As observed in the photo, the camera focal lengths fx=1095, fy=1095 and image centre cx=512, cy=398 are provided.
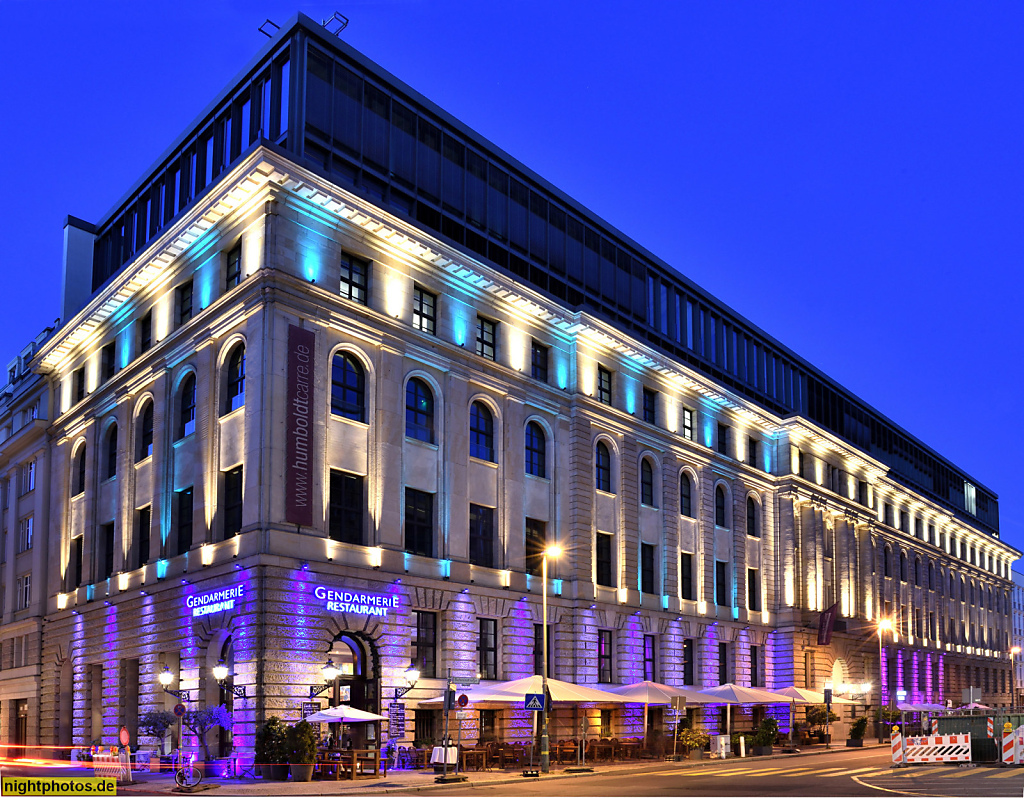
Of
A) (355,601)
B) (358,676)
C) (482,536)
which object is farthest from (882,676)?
(355,601)

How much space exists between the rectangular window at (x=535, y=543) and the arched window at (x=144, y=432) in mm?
17786

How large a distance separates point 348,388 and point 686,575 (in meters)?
27.6

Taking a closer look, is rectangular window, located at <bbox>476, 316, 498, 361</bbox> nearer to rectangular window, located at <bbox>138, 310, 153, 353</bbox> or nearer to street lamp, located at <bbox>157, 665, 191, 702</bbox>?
rectangular window, located at <bbox>138, 310, 153, 353</bbox>

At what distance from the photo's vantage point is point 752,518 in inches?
2808

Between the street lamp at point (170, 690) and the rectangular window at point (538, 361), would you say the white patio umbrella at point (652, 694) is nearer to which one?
the rectangular window at point (538, 361)

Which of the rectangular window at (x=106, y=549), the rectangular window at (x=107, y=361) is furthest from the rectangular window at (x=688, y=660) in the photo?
the rectangular window at (x=107, y=361)

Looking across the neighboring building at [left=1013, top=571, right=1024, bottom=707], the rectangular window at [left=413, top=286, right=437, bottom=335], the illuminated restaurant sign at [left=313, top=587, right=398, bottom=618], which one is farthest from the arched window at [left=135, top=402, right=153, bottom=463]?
the neighboring building at [left=1013, top=571, right=1024, bottom=707]

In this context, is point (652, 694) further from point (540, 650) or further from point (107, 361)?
point (107, 361)

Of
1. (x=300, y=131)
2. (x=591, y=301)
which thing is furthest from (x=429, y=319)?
(x=591, y=301)

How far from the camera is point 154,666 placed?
1761 inches

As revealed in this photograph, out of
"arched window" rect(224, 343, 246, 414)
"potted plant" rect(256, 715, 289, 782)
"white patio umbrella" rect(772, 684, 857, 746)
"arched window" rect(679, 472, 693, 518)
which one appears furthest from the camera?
"arched window" rect(679, 472, 693, 518)

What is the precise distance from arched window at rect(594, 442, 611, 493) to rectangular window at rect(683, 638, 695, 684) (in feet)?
37.6

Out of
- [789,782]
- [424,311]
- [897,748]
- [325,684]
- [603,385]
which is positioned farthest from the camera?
[603,385]

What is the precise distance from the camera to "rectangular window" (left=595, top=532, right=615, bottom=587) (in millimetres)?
55938
